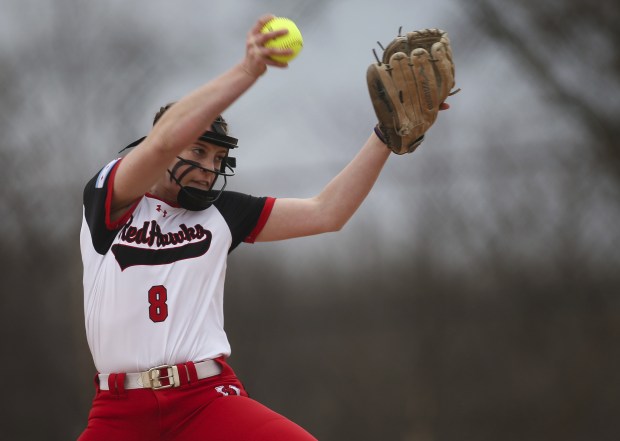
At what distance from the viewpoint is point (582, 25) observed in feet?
14.2

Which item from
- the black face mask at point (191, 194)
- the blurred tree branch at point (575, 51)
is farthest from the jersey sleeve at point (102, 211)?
the blurred tree branch at point (575, 51)

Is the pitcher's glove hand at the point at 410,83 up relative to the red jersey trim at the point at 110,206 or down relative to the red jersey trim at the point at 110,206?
up

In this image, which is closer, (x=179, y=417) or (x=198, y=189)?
(x=179, y=417)

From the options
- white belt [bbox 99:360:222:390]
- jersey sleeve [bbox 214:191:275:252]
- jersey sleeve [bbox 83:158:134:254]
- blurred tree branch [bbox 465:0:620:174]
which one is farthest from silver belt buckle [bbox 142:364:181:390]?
blurred tree branch [bbox 465:0:620:174]

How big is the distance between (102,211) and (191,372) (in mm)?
678

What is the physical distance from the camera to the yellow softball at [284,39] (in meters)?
2.85

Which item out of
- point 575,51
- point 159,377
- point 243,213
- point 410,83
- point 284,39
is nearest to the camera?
point 284,39

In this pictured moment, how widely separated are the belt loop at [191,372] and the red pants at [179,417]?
2cm

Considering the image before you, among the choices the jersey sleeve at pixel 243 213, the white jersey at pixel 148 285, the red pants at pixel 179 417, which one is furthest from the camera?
the jersey sleeve at pixel 243 213

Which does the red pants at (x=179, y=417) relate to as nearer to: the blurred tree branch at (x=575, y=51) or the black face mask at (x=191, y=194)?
→ the black face mask at (x=191, y=194)

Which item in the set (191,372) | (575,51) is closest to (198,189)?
(191,372)

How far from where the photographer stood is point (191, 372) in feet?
10.9

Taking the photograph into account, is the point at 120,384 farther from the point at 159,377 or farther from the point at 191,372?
the point at 191,372

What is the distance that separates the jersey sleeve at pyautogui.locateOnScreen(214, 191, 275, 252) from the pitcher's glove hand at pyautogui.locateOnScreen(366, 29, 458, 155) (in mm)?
622
